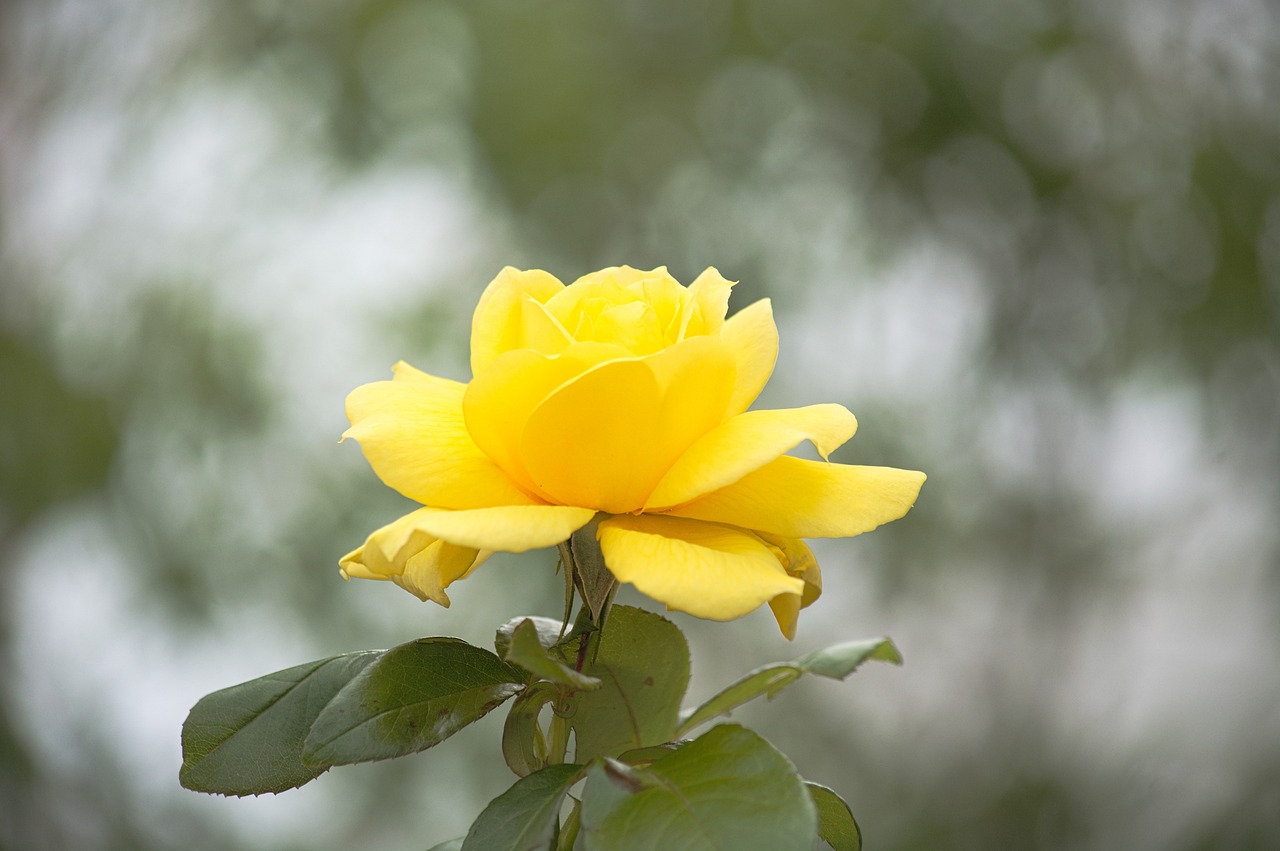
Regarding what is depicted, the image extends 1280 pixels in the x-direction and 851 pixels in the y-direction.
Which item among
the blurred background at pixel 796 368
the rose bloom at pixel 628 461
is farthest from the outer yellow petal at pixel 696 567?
the blurred background at pixel 796 368

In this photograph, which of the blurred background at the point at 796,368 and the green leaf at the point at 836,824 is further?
the blurred background at the point at 796,368

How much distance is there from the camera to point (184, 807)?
1.11 meters

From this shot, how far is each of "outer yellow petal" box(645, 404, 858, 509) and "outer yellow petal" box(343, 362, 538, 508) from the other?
3 cm

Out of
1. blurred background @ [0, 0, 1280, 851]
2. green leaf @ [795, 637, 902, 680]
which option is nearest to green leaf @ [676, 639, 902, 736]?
green leaf @ [795, 637, 902, 680]

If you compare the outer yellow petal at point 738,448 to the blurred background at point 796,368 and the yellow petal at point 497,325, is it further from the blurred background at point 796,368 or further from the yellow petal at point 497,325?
the blurred background at point 796,368

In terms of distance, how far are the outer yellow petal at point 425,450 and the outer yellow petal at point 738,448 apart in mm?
28

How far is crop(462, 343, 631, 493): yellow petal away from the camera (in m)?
0.18

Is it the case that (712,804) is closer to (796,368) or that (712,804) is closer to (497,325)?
(497,325)

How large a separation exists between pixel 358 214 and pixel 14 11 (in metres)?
0.59

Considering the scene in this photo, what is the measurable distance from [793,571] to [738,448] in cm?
4

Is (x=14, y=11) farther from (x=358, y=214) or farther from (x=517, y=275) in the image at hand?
(x=517, y=275)

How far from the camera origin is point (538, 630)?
0.22m

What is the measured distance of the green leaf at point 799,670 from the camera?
0.61ft

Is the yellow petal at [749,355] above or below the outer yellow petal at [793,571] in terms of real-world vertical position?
above
